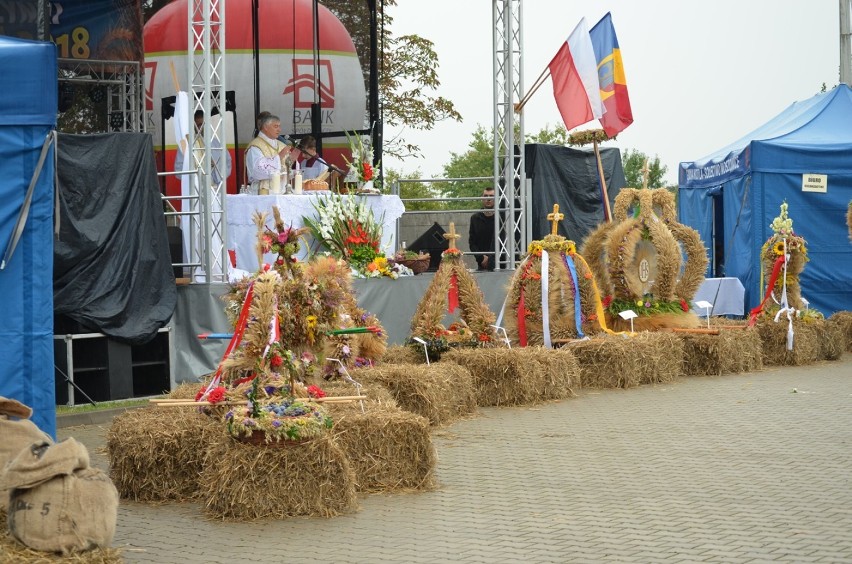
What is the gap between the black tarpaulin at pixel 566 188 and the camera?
2242cm

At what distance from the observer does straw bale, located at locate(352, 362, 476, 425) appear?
10477 mm

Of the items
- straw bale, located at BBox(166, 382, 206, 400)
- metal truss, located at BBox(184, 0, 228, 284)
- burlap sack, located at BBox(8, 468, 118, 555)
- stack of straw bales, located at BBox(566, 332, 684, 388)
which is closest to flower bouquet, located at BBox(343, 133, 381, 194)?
metal truss, located at BBox(184, 0, 228, 284)

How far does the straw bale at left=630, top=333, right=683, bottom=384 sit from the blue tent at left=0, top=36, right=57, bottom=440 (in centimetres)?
764

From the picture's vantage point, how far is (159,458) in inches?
307

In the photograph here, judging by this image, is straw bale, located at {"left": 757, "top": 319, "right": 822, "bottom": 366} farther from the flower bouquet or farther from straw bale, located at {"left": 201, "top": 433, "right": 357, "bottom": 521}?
straw bale, located at {"left": 201, "top": 433, "right": 357, "bottom": 521}

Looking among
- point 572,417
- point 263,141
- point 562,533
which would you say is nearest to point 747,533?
point 562,533

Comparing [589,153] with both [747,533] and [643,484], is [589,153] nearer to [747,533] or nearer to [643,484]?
[643,484]

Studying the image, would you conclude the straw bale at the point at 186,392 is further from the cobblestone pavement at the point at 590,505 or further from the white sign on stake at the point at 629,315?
the white sign on stake at the point at 629,315

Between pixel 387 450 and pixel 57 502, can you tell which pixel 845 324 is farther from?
pixel 57 502

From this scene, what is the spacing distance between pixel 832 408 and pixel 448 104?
24.1m

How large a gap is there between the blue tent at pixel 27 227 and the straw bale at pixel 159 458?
19.6 inches

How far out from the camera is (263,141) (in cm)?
1577

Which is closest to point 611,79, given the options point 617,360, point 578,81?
point 578,81

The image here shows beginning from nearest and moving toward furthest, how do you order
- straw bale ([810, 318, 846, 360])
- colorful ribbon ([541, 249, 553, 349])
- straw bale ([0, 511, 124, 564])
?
straw bale ([0, 511, 124, 564])
colorful ribbon ([541, 249, 553, 349])
straw bale ([810, 318, 846, 360])
